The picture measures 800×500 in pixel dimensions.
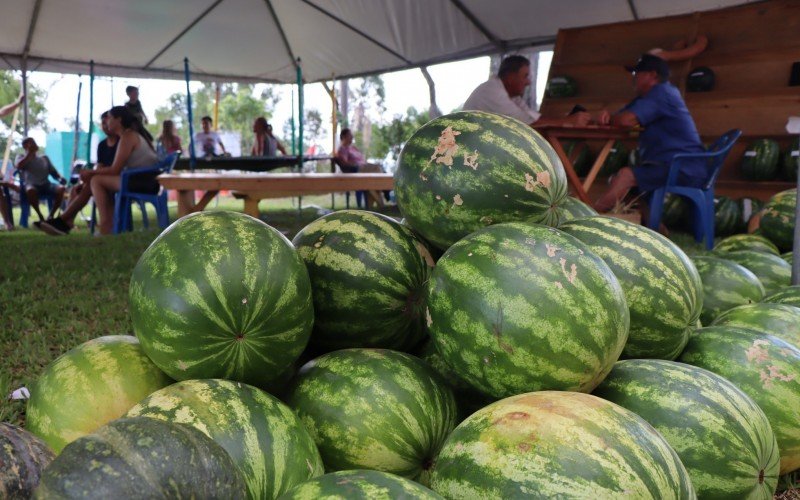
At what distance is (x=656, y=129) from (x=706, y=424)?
5.26 metres

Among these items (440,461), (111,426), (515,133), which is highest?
(515,133)

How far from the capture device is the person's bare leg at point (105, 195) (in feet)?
24.2

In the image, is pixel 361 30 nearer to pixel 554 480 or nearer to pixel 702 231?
pixel 702 231

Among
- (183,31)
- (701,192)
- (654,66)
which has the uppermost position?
(183,31)

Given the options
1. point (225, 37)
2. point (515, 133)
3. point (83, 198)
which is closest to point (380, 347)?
point (515, 133)

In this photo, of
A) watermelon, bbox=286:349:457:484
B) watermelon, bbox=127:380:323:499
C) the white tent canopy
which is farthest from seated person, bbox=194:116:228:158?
watermelon, bbox=127:380:323:499

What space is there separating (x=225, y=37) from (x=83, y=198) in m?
4.40

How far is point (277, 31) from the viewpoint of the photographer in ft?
36.3

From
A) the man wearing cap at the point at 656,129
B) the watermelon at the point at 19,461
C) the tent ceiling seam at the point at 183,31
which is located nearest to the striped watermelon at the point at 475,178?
the watermelon at the point at 19,461

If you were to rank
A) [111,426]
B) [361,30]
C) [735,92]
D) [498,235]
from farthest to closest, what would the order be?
[361,30], [735,92], [498,235], [111,426]

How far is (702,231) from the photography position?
230 inches

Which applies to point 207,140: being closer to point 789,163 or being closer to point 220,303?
point 789,163

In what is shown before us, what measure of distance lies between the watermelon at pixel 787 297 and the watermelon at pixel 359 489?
6.21ft

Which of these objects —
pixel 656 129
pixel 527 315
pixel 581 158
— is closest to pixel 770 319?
pixel 527 315
